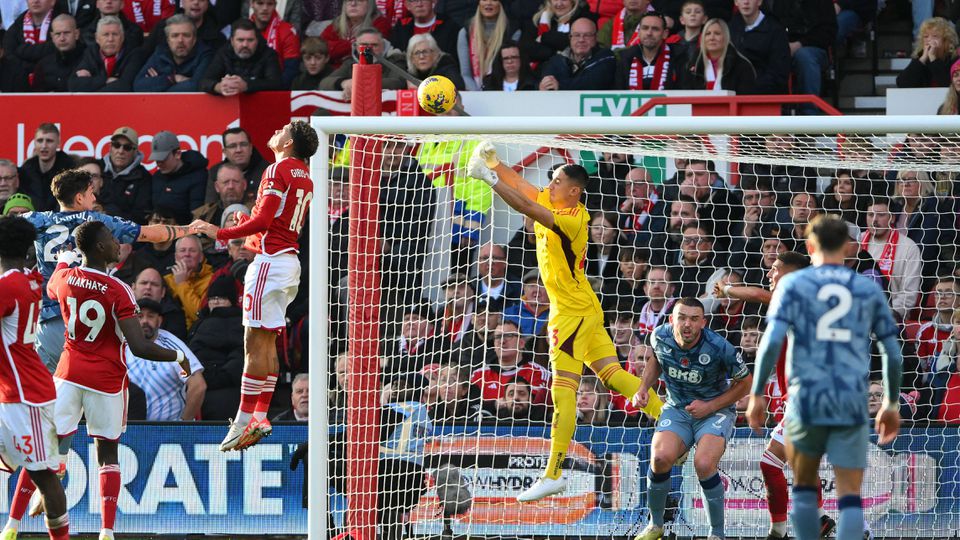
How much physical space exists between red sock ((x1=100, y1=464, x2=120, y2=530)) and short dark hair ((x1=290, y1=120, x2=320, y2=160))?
2.36m

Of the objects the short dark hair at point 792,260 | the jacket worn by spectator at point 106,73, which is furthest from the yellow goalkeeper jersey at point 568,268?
the jacket worn by spectator at point 106,73

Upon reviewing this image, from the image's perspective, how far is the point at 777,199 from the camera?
39.2 ft

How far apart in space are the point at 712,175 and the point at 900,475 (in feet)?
9.03

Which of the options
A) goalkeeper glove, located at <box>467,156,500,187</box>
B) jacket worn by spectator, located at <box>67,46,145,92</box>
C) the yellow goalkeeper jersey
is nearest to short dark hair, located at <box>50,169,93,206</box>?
goalkeeper glove, located at <box>467,156,500,187</box>

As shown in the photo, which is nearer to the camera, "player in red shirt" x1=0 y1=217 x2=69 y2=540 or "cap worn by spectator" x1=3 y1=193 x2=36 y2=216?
"player in red shirt" x1=0 y1=217 x2=69 y2=540

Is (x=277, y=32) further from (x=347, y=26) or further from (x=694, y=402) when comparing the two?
(x=694, y=402)

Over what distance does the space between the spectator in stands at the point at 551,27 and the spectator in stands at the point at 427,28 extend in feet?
2.17

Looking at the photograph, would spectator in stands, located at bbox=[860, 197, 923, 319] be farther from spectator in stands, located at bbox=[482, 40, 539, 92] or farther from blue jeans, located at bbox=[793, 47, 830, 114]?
spectator in stands, located at bbox=[482, 40, 539, 92]

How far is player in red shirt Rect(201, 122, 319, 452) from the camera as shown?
31.7 ft

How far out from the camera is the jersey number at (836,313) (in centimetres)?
728

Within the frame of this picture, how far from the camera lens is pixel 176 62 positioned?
46.0ft

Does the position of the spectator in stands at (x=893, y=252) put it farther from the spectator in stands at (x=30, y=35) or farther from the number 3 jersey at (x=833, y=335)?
the spectator in stands at (x=30, y=35)

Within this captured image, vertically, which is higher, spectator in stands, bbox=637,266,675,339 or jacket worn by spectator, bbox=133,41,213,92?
jacket worn by spectator, bbox=133,41,213,92

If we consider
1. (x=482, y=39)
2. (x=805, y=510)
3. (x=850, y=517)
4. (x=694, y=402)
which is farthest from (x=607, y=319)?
(x=850, y=517)
